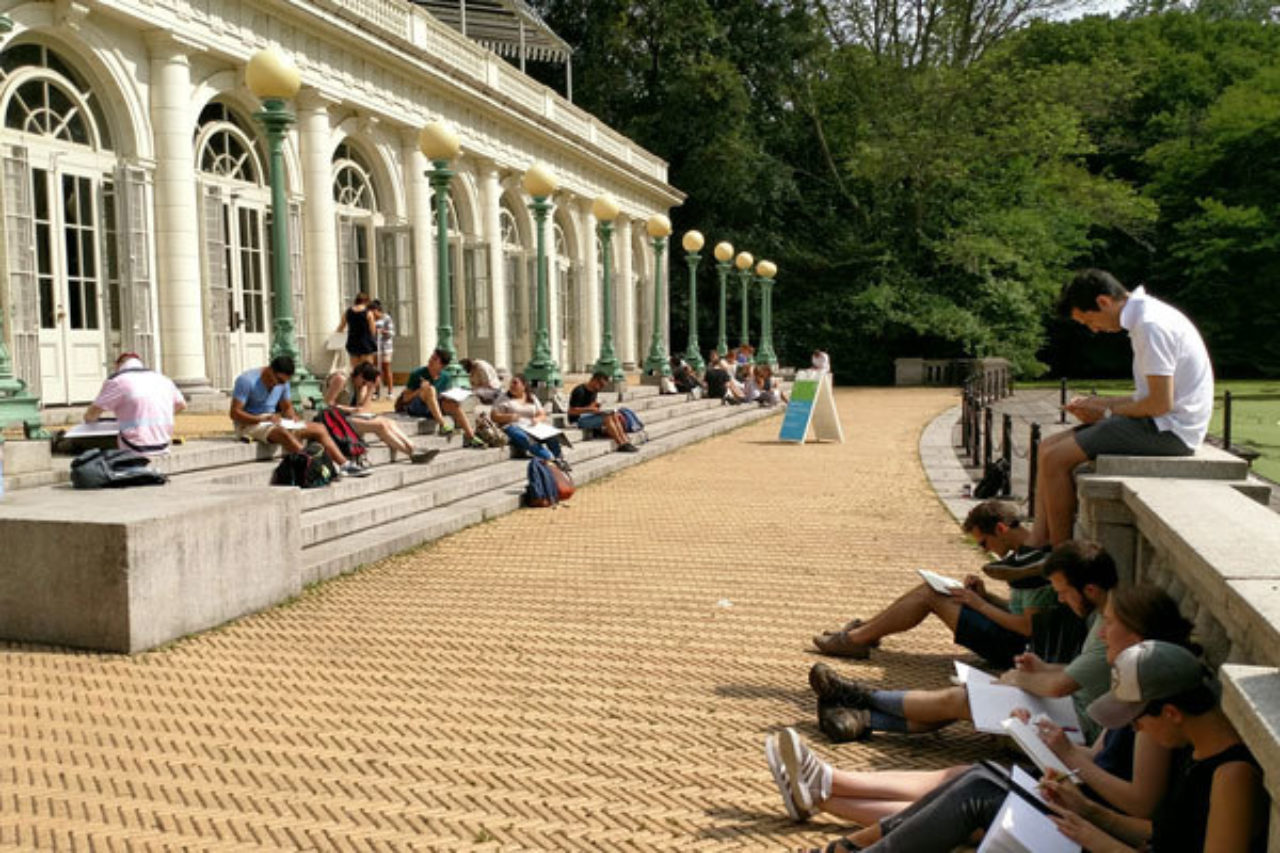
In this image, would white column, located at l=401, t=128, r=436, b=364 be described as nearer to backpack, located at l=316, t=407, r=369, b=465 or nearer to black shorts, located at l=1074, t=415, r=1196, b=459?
backpack, located at l=316, t=407, r=369, b=465

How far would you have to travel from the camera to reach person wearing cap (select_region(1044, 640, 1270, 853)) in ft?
8.66

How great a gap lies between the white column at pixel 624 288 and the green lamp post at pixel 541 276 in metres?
17.7

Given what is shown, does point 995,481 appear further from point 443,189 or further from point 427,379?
point 443,189

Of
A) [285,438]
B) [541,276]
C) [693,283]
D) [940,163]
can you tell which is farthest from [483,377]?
[940,163]

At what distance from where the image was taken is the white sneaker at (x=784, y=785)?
3.96m

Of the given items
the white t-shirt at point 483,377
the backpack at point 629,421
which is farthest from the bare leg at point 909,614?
the backpack at point 629,421

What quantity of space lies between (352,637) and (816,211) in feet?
130

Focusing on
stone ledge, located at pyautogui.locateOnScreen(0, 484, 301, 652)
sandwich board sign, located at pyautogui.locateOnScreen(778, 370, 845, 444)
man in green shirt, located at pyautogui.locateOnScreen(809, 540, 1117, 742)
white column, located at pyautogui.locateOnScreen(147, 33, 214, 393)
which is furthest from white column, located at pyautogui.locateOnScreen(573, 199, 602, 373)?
man in green shirt, located at pyautogui.locateOnScreen(809, 540, 1117, 742)

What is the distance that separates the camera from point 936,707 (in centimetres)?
468

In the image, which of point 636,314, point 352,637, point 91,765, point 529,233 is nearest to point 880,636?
point 352,637

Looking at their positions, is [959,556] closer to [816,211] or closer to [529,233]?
[529,233]

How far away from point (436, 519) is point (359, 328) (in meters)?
6.28

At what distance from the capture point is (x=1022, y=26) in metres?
41.8

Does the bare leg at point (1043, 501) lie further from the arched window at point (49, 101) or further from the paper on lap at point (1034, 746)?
the arched window at point (49, 101)
